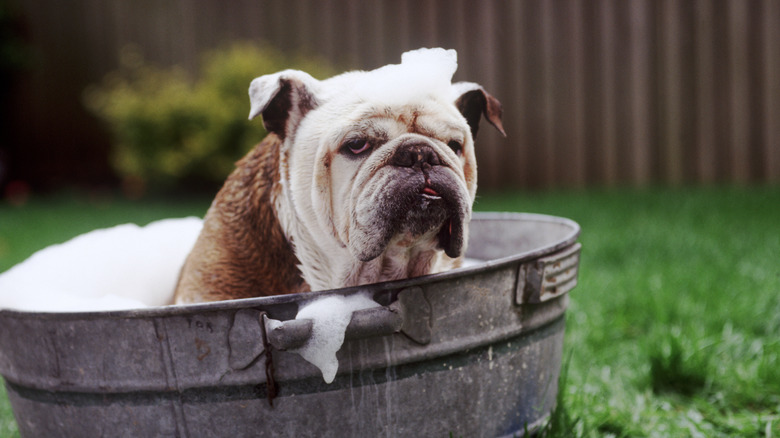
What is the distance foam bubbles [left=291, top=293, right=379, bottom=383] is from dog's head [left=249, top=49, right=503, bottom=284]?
168 mm

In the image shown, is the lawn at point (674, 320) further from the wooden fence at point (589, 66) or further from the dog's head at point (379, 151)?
the wooden fence at point (589, 66)

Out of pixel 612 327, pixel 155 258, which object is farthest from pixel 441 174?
pixel 612 327

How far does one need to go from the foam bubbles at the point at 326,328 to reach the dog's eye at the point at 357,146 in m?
0.31

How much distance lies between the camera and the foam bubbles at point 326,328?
3.59ft

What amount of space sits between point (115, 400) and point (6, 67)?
705 centimetres

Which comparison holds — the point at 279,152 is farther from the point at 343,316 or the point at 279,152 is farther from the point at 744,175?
the point at 744,175

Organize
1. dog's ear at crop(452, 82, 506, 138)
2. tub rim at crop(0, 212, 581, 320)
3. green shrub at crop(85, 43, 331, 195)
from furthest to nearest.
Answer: green shrub at crop(85, 43, 331, 195)
dog's ear at crop(452, 82, 506, 138)
tub rim at crop(0, 212, 581, 320)

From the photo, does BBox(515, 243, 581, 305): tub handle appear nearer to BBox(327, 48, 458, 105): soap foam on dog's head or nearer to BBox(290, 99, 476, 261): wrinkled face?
BBox(290, 99, 476, 261): wrinkled face

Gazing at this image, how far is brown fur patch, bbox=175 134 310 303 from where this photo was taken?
153 cm

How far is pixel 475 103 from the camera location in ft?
5.03

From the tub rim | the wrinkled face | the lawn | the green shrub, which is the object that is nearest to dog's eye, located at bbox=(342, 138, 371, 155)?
the wrinkled face

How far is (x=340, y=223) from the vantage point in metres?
1.34

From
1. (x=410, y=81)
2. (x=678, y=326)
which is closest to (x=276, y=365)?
(x=410, y=81)

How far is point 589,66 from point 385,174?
460 cm
